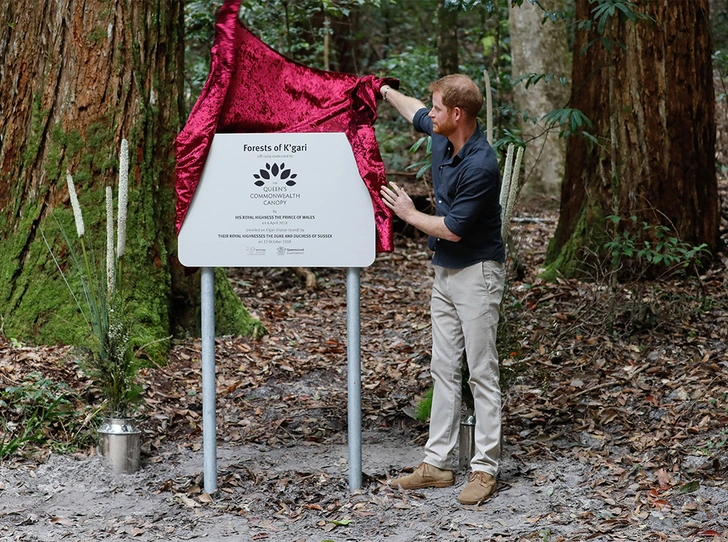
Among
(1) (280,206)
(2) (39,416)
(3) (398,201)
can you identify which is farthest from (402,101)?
(2) (39,416)

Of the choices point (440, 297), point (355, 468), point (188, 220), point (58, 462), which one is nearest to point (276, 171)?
point (188, 220)

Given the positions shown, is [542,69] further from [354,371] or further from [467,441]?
[354,371]

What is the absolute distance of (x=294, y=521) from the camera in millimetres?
3979

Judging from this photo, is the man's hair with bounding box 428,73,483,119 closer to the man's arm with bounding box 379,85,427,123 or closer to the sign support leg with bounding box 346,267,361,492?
the man's arm with bounding box 379,85,427,123

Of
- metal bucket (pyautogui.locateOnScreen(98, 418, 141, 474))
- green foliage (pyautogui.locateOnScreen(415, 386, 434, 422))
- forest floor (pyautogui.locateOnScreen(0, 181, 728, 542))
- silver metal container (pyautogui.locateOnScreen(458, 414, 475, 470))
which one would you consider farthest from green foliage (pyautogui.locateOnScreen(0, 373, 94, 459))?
silver metal container (pyautogui.locateOnScreen(458, 414, 475, 470))

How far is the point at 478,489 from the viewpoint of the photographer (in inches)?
160

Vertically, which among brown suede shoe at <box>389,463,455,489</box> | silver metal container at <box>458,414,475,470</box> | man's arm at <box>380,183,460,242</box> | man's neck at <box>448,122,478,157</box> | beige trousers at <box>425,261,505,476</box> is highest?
man's neck at <box>448,122,478,157</box>

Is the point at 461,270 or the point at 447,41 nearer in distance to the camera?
the point at 461,270

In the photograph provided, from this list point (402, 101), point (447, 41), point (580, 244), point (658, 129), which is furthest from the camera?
point (447, 41)

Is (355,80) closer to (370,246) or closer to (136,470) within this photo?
(370,246)

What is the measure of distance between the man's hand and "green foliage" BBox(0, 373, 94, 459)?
2154mm

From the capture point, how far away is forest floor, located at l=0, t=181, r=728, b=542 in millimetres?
3883

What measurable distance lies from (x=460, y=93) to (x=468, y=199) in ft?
1.64

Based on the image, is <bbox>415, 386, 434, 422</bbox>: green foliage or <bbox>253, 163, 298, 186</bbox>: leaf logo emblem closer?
<bbox>253, 163, 298, 186</bbox>: leaf logo emblem
